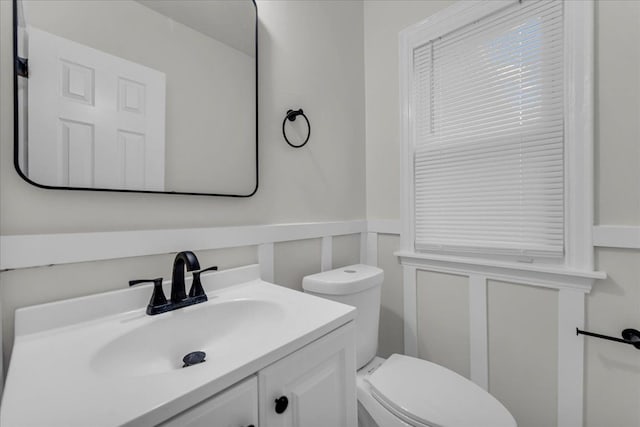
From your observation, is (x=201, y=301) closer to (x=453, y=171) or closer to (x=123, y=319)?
(x=123, y=319)

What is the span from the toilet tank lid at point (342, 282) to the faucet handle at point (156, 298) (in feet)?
1.83

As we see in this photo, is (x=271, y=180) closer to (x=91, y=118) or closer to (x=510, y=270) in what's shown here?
(x=91, y=118)

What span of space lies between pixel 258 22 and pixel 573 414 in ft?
6.43

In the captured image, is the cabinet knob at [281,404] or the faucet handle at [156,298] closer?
the cabinet knob at [281,404]

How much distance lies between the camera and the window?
105 cm

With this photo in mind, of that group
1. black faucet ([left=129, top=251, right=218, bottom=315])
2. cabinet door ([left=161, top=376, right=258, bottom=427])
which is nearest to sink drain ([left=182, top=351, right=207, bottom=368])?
black faucet ([left=129, top=251, right=218, bottom=315])

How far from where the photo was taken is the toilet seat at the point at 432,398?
34.6 inches

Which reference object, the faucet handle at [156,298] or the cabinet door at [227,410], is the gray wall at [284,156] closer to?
the faucet handle at [156,298]

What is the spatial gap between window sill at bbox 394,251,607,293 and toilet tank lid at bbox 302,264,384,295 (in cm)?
28

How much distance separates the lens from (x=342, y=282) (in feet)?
3.77

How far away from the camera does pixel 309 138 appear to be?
1354mm

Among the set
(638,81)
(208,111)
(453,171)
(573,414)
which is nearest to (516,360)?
(573,414)

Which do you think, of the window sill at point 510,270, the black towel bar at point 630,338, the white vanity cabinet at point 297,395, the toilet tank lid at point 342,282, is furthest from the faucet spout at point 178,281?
the black towel bar at point 630,338

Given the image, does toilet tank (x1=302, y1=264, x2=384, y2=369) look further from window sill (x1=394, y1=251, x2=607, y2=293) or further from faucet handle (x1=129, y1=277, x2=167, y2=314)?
faucet handle (x1=129, y1=277, x2=167, y2=314)
